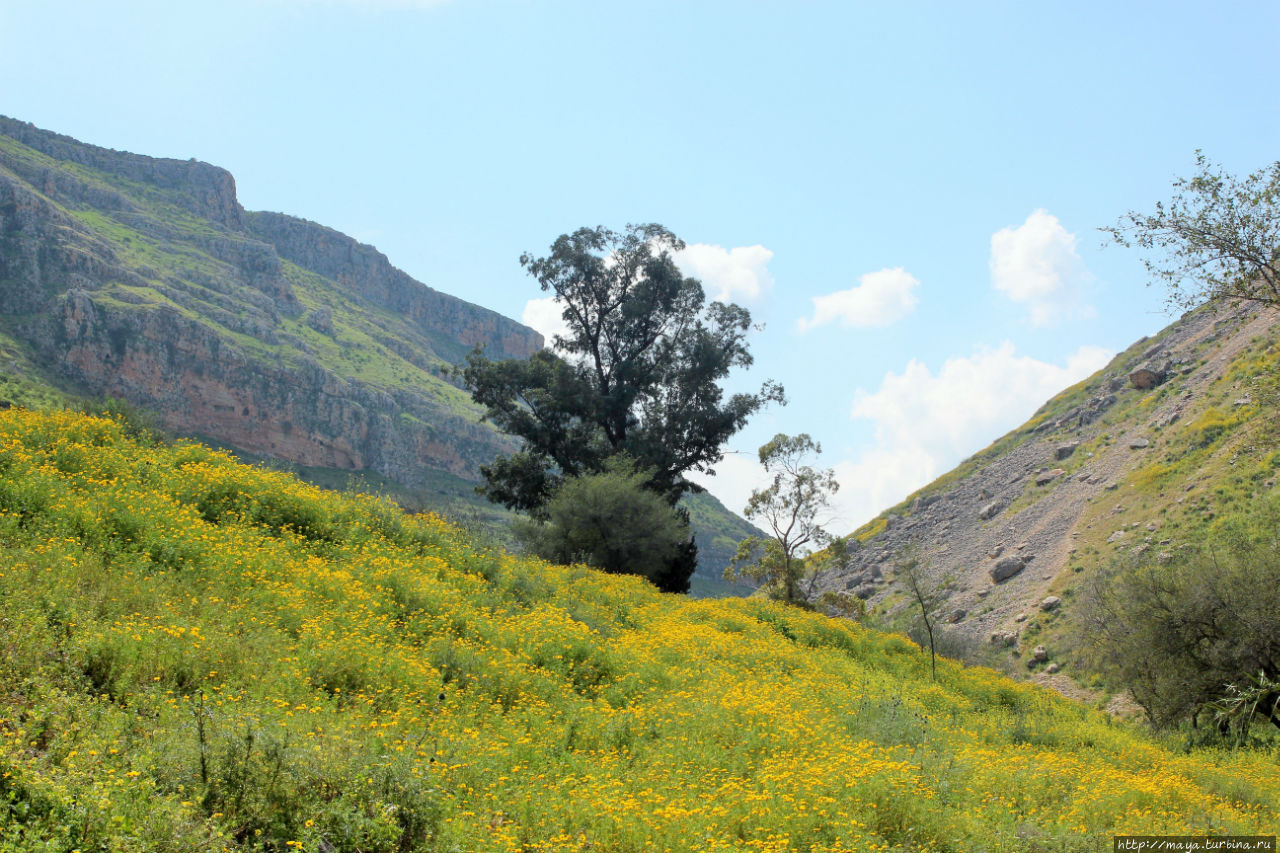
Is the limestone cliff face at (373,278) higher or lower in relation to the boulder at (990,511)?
higher

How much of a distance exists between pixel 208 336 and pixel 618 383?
84.8 metres

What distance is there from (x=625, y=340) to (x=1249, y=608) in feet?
80.4

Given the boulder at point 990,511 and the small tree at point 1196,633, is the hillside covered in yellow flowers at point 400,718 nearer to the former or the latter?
the small tree at point 1196,633

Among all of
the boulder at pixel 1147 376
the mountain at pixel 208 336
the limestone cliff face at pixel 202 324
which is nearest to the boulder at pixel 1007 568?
the boulder at pixel 1147 376

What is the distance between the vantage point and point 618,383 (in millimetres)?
33812

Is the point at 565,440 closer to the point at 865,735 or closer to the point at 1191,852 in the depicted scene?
the point at 865,735

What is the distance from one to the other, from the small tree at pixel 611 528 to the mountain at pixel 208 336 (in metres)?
37.5

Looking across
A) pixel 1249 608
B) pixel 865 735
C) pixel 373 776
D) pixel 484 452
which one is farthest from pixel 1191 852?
pixel 484 452

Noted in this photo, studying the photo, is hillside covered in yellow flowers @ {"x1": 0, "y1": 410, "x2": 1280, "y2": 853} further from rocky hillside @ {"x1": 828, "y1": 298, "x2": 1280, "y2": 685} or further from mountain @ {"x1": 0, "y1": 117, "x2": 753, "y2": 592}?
mountain @ {"x1": 0, "y1": 117, "x2": 753, "y2": 592}

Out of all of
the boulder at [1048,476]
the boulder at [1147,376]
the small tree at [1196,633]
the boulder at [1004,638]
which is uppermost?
the boulder at [1147,376]

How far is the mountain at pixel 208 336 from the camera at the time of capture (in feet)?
269

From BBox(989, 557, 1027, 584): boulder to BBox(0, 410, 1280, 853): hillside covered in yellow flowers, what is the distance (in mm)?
27236

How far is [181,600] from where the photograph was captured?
8.81 metres

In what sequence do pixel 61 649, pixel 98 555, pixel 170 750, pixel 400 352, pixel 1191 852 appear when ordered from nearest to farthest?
pixel 170 750 < pixel 61 649 < pixel 1191 852 < pixel 98 555 < pixel 400 352
